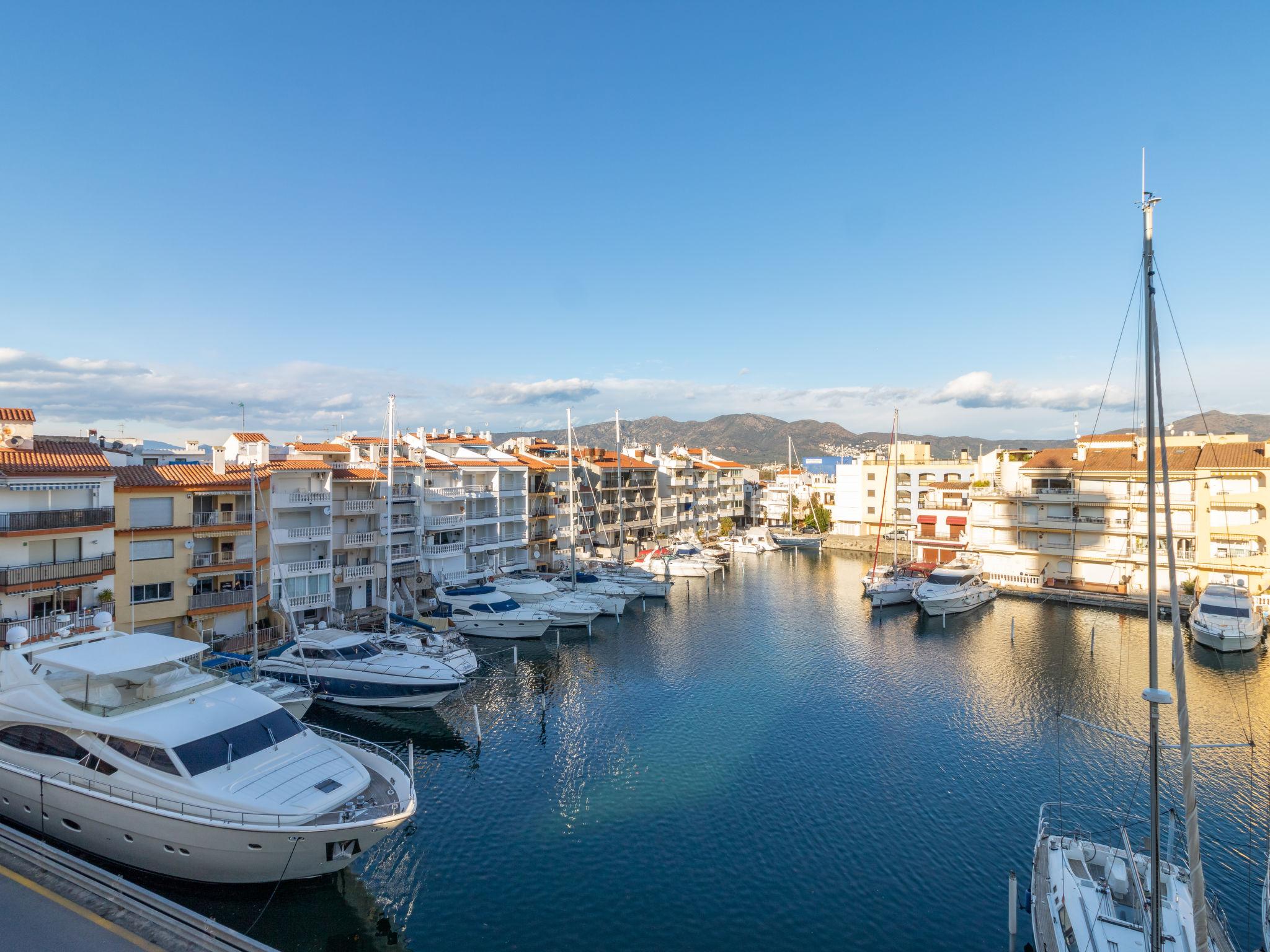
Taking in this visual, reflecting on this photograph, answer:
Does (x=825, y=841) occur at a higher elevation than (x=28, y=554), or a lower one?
lower

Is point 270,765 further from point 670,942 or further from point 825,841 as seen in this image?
point 825,841

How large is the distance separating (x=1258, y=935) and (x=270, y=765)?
1035 inches

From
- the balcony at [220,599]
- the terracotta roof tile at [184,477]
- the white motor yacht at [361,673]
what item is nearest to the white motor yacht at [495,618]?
the white motor yacht at [361,673]

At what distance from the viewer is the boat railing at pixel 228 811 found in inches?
655

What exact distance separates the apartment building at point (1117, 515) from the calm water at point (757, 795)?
54.3 feet

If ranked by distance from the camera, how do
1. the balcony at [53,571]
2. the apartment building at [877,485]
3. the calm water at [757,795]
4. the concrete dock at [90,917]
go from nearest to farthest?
the concrete dock at [90,917], the calm water at [757,795], the balcony at [53,571], the apartment building at [877,485]

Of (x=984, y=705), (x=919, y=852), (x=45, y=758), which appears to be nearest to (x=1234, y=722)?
(x=984, y=705)

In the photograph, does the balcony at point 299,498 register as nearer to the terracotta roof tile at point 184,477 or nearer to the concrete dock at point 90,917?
the terracotta roof tile at point 184,477

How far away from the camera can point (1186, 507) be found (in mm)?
53562

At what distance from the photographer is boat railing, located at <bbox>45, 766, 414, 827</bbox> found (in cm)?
1662

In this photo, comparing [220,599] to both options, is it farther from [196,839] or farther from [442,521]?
[196,839]

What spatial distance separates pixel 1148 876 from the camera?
16.1 meters

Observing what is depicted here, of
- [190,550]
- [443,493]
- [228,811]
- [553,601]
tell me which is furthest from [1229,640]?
[190,550]

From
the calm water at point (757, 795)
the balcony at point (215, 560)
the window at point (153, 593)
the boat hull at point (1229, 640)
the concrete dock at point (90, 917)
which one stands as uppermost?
the balcony at point (215, 560)
